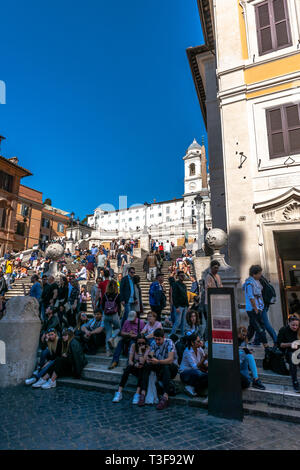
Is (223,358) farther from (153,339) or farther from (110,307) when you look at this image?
(110,307)

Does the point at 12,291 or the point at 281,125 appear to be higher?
the point at 281,125

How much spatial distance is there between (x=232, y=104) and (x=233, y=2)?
4.44 metres

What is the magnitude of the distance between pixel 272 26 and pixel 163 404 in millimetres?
12110

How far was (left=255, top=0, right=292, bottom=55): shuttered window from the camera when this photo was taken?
9438 millimetres

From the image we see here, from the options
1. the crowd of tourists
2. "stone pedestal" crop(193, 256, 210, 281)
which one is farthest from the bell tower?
the crowd of tourists

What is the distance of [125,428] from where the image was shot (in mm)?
3738

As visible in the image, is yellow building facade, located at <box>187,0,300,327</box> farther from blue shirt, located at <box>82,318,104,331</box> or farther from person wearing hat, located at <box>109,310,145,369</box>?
blue shirt, located at <box>82,318,104,331</box>

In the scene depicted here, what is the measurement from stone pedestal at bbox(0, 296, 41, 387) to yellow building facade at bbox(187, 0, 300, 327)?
237 inches

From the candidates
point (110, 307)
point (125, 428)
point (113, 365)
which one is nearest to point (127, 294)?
point (110, 307)

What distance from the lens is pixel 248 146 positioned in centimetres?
924

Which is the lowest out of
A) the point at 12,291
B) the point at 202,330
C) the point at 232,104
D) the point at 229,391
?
the point at 229,391

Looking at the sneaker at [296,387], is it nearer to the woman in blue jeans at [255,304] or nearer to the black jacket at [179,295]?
the woman in blue jeans at [255,304]
